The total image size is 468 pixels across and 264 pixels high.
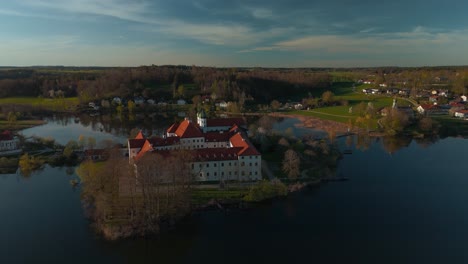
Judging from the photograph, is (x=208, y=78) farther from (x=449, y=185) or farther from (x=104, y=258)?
(x=104, y=258)

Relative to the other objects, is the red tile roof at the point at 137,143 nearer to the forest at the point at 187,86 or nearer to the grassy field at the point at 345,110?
the grassy field at the point at 345,110

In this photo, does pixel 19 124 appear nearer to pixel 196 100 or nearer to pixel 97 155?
pixel 97 155

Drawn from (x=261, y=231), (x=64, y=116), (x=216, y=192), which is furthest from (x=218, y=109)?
(x=261, y=231)

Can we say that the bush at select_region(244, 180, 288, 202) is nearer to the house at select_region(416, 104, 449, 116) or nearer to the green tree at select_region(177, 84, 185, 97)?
the house at select_region(416, 104, 449, 116)

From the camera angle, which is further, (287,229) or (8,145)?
(8,145)

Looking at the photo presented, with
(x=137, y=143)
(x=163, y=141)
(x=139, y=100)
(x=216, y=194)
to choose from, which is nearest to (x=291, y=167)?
(x=216, y=194)

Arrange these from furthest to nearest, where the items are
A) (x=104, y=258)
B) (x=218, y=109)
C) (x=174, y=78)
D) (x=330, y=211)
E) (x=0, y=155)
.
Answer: (x=174, y=78) → (x=218, y=109) → (x=0, y=155) → (x=330, y=211) → (x=104, y=258)

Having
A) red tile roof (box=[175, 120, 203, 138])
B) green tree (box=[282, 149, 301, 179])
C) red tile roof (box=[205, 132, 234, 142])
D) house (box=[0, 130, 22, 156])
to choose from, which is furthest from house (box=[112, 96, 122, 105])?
green tree (box=[282, 149, 301, 179])
